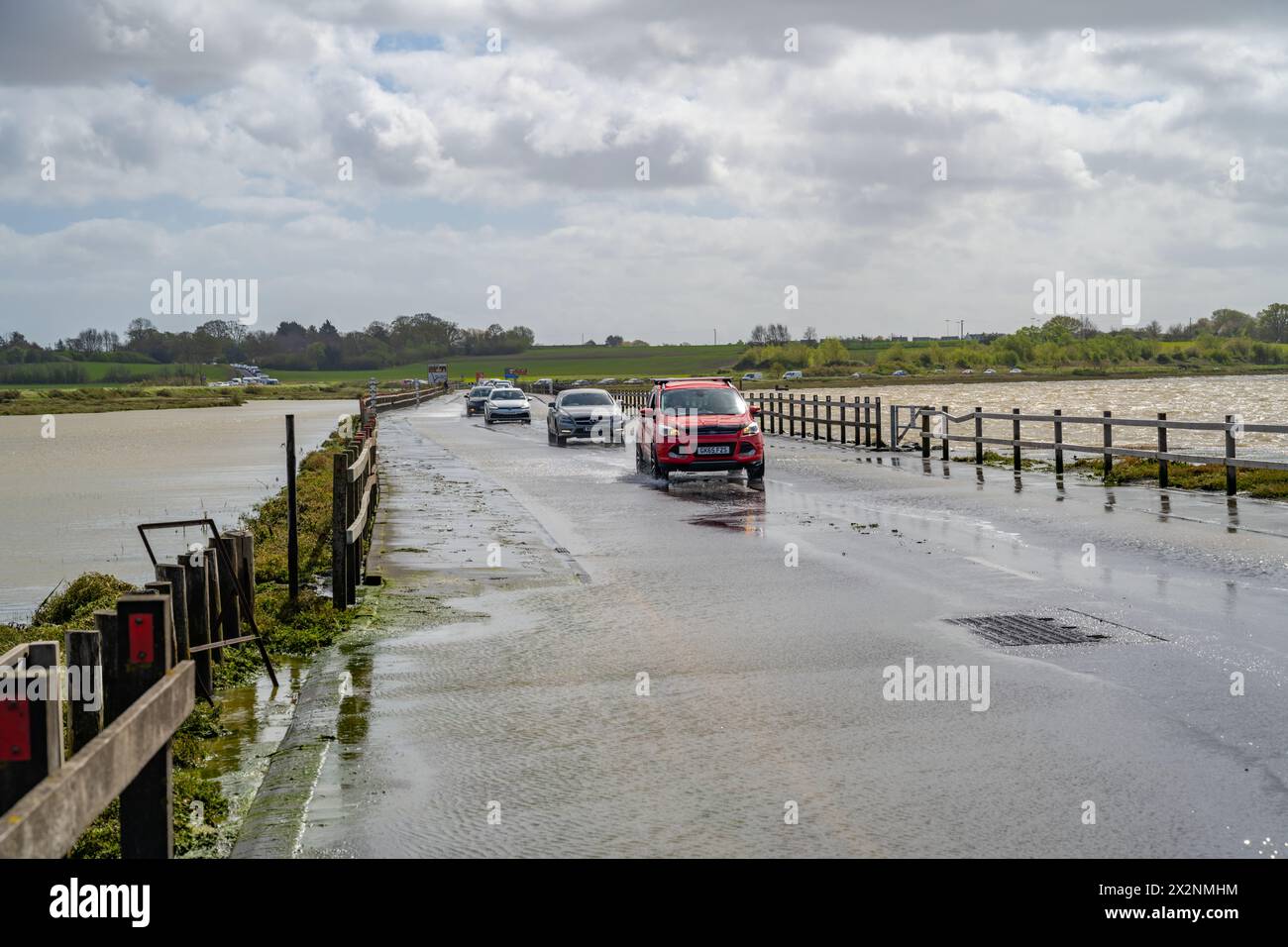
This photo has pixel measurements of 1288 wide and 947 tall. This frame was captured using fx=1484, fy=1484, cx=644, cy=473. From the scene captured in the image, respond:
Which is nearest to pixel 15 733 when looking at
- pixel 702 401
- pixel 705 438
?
pixel 705 438

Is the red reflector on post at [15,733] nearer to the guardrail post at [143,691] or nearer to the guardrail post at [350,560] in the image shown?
the guardrail post at [143,691]

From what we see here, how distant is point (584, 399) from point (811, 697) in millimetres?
38898

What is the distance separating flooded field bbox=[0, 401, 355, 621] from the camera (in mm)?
19875

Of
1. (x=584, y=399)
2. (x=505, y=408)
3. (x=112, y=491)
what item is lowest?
(x=112, y=491)

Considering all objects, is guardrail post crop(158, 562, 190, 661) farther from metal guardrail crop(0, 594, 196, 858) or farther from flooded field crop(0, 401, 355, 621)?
flooded field crop(0, 401, 355, 621)

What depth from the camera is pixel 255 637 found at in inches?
409

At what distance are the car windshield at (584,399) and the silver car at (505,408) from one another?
15488 millimetres

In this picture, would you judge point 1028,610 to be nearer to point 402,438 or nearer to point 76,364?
point 402,438

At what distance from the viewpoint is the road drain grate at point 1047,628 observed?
10953mm

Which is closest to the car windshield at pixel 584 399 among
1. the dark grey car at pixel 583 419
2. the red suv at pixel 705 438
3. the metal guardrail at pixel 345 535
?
the dark grey car at pixel 583 419

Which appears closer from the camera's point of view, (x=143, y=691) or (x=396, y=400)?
(x=143, y=691)

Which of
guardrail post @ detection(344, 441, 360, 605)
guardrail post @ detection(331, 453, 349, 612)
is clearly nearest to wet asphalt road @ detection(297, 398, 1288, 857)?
guardrail post @ detection(344, 441, 360, 605)

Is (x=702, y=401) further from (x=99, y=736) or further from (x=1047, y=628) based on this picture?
(x=99, y=736)

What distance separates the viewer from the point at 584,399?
47.8m
